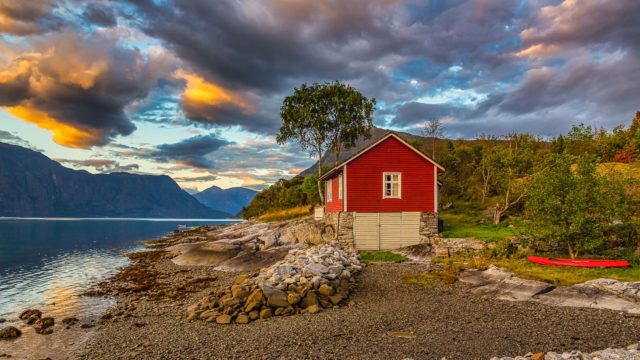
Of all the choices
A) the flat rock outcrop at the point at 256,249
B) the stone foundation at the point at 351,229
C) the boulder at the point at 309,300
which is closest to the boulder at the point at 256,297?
the boulder at the point at 309,300

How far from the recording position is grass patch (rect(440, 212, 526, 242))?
28656 millimetres

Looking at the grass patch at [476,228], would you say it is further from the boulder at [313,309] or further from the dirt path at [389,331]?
the boulder at [313,309]

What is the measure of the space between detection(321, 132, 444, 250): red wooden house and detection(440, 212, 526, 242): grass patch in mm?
2553

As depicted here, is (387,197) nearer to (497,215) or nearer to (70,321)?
(497,215)

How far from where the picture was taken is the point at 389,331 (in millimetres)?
13539

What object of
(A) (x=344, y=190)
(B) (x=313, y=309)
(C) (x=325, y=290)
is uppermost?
(A) (x=344, y=190)

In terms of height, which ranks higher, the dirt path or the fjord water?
the dirt path

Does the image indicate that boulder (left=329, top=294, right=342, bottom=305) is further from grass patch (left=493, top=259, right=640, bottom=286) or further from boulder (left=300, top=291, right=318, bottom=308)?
grass patch (left=493, top=259, right=640, bottom=286)

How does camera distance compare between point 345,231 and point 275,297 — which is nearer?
point 275,297

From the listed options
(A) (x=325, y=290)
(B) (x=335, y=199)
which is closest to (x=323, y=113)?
(B) (x=335, y=199)

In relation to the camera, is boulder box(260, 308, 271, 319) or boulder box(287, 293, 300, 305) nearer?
boulder box(260, 308, 271, 319)

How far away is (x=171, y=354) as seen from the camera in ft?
42.6

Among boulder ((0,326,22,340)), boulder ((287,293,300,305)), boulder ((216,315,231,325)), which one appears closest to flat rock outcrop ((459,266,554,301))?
boulder ((287,293,300,305))

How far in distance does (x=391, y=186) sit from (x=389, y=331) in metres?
20.3
